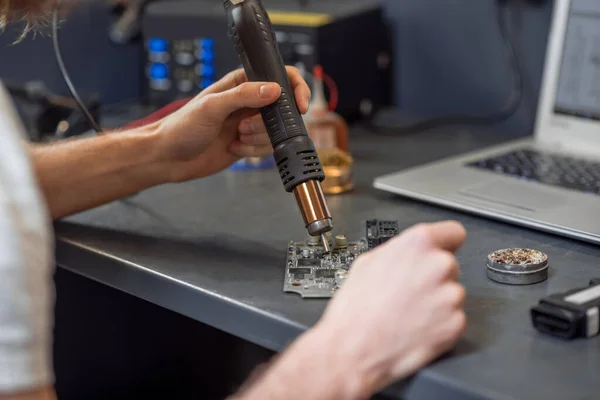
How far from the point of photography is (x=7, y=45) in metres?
1.48

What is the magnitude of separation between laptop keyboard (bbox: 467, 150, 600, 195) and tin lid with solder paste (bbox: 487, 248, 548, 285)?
0.82 ft

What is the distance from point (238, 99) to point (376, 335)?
35 centimetres

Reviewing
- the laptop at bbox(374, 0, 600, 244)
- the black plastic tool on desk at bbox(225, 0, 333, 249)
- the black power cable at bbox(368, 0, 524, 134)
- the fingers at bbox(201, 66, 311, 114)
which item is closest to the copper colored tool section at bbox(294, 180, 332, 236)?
the black plastic tool on desk at bbox(225, 0, 333, 249)

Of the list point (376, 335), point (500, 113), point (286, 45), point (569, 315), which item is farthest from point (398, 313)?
point (500, 113)

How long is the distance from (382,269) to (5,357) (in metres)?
0.28

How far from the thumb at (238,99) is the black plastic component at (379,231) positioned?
0.16 m

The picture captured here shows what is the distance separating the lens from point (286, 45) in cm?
134

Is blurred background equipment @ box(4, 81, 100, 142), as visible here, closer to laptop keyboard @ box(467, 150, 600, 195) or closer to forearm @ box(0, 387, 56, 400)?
laptop keyboard @ box(467, 150, 600, 195)

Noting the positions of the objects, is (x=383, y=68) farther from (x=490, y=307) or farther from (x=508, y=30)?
(x=490, y=307)

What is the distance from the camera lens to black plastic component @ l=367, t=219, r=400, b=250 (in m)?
0.83

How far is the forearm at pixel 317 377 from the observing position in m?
0.62

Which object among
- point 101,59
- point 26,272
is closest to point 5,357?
point 26,272

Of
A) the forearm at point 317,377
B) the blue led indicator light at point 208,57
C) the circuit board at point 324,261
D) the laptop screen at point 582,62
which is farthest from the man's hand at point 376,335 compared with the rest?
the blue led indicator light at point 208,57

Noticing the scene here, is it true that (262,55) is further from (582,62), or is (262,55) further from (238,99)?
(582,62)
